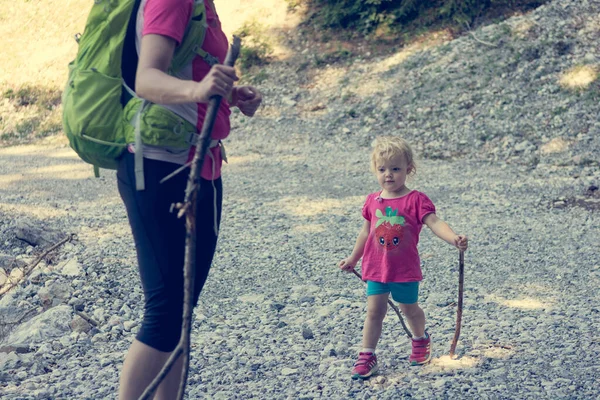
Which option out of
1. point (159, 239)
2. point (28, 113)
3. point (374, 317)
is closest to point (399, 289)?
point (374, 317)

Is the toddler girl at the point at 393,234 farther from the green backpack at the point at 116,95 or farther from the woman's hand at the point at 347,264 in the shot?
the green backpack at the point at 116,95

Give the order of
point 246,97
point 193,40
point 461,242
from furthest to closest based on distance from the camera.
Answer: point 461,242 → point 246,97 → point 193,40

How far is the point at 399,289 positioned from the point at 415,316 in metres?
0.21

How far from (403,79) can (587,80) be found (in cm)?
325

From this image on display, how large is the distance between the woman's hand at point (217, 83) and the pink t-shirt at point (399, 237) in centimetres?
177

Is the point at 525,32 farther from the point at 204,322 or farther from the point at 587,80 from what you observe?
the point at 204,322

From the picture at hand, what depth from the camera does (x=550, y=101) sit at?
492 inches

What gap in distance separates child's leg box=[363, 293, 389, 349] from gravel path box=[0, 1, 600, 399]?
193 mm

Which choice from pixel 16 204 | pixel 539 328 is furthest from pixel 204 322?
pixel 16 204

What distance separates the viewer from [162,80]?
243 cm

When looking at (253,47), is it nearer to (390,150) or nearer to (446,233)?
(390,150)

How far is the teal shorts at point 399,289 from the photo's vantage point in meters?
3.97

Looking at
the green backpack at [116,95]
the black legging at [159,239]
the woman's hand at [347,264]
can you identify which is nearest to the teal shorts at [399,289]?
the woman's hand at [347,264]

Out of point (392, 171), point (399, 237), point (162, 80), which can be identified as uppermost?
point (162, 80)
